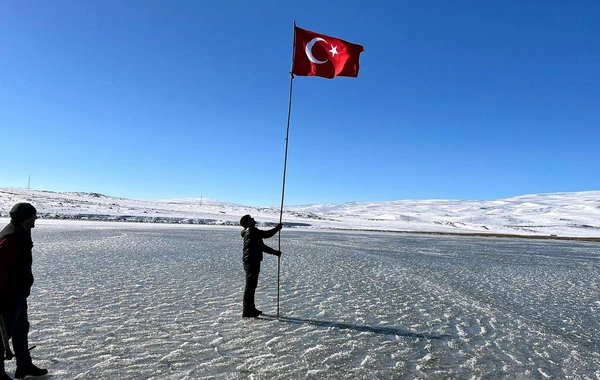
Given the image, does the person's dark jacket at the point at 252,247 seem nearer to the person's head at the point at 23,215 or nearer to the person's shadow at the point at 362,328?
the person's shadow at the point at 362,328

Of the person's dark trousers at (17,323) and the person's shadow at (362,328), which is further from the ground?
the person's dark trousers at (17,323)

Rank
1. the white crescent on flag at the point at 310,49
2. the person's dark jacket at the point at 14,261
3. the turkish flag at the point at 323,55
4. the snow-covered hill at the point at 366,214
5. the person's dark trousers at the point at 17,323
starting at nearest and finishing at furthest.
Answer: the person's dark jacket at the point at 14,261 → the person's dark trousers at the point at 17,323 → the turkish flag at the point at 323,55 → the white crescent on flag at the point at 310,49 → the snow-covered hill at the point at 366,214

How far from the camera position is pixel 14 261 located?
3.84m

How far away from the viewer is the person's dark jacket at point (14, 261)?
378 centimetres

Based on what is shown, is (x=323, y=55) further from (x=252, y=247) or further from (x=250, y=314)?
(x=250, y=314)

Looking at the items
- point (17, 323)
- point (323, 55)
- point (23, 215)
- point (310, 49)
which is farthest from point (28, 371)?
point (323, 55)

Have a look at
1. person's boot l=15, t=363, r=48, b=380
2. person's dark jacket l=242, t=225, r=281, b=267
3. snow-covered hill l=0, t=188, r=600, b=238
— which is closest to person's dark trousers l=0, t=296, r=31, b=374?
person's boot l=15, t=363, r=48, b=380

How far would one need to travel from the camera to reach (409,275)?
1271 centimetres

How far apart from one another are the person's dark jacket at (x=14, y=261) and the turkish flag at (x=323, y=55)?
237 inches

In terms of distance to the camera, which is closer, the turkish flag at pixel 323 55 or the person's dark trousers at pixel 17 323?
the person's dark trousers at pixel 17 323

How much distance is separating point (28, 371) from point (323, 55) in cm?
767

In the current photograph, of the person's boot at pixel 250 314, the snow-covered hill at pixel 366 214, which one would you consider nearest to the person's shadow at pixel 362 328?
the person's boot at pixel 250 314

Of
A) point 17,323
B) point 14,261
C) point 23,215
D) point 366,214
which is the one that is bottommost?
point 17,323

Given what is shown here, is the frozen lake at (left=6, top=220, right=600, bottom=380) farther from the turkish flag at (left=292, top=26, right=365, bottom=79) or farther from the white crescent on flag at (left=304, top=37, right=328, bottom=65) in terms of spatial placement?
the white crescent on flag at (left=304, top=37, right=328, bottom=65)
